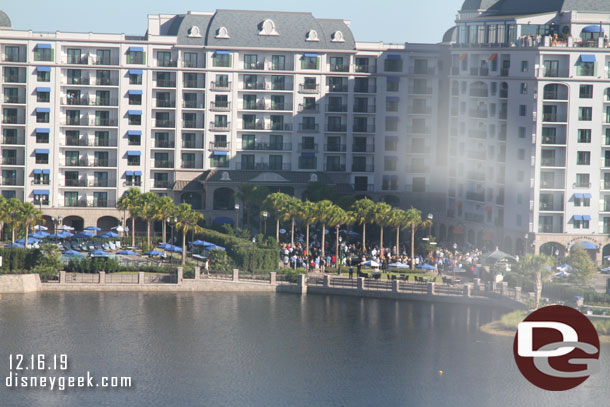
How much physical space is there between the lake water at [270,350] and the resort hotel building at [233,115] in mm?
34834

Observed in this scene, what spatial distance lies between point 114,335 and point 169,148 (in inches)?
2151

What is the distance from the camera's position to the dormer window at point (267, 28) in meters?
132

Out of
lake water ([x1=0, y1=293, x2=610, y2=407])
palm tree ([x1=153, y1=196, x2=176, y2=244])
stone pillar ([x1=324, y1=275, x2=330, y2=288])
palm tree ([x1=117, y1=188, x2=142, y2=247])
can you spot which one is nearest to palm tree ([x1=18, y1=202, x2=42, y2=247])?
palm tree ([x1=117, y1=188, x2=142, y2=247])

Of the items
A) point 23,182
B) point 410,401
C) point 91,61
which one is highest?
point 91,61

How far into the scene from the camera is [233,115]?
133 metres

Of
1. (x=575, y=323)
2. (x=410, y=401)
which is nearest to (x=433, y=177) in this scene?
(x=575, y=323)

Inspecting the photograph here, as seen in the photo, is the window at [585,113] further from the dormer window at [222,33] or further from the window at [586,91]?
the dormer window at [222,33]

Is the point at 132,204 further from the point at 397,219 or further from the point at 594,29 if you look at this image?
the point at 594,29

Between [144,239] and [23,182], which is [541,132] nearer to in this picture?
[144,239]

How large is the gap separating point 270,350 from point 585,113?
4523 cm

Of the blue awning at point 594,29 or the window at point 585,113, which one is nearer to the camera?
the window at point 585,113

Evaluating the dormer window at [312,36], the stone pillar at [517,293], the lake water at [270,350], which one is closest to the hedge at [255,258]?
the lake water at [270,350]

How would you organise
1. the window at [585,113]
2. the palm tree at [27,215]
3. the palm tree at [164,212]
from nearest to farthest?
the window at [585,113]
the palm tree at [27,215]
the palm tree at [164,212]

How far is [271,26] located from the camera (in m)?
132
